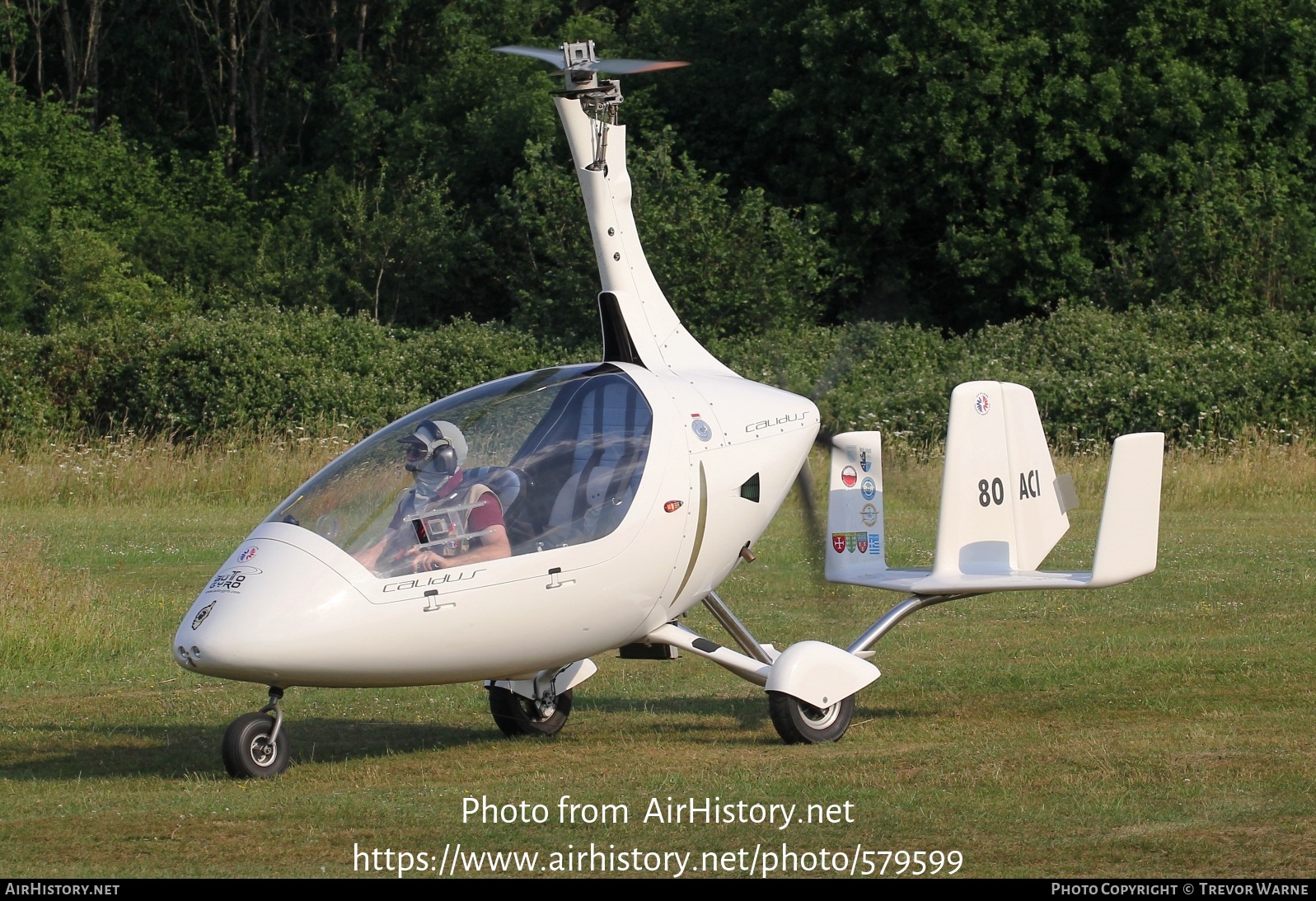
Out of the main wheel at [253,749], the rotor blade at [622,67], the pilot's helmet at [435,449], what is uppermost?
the rotor blade at [622,67]

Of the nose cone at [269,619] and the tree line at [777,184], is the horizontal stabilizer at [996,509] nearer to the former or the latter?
the nose cone at [269,619]

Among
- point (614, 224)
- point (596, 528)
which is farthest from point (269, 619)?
point (614, 224)

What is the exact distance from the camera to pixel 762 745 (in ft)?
28.4

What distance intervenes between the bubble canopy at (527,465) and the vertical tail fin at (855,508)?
1813mm

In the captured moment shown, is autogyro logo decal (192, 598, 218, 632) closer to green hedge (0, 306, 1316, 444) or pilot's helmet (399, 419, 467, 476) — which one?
pilot's helmet (399, 419, 467, 476)

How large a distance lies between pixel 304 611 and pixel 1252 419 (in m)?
22.1

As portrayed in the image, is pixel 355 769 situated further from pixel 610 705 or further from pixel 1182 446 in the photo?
pixel 1182 446

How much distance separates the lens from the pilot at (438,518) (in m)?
7.41

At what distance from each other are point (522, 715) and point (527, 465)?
6.06 feet

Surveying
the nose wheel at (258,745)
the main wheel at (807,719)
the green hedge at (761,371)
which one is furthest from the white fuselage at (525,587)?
the green hedge at (761,371)

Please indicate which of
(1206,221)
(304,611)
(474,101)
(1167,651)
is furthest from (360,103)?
(304,611)

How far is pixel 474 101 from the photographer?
41.5 metres

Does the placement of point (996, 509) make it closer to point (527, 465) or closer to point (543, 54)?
point (527, 465)

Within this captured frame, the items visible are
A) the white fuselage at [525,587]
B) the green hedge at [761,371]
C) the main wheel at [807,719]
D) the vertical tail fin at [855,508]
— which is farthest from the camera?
the green hedge at [761,371]
